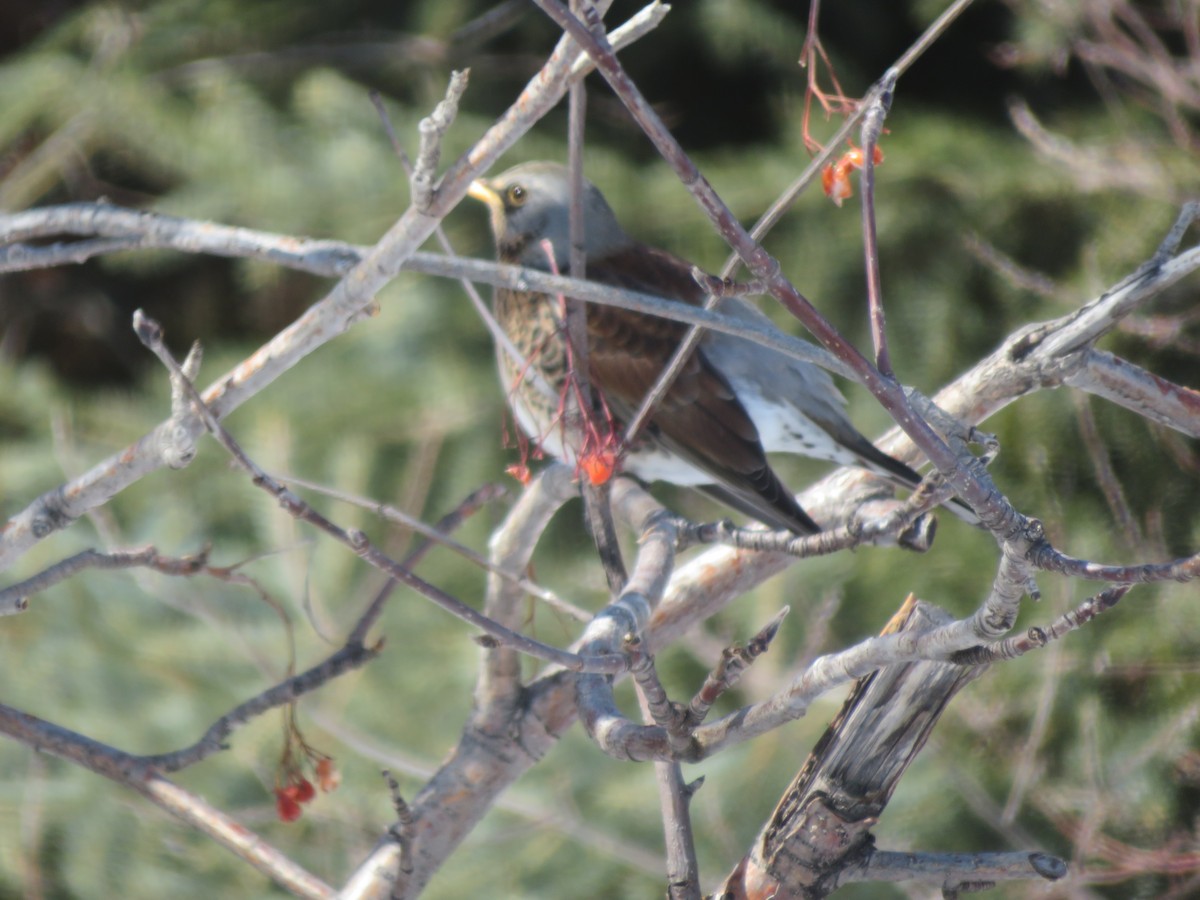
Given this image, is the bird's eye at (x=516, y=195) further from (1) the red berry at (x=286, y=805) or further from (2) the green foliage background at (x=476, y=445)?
(1) the red berry at (x=286, y=805)

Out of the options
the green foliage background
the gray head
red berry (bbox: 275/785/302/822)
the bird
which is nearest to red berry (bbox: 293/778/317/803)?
red berry (bbox: 275/785/302/822)

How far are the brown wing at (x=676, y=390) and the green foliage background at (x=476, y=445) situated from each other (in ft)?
1.54

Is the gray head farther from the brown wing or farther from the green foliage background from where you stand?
the green foliage background

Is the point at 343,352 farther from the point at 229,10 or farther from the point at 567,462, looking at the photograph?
the point at 567,462

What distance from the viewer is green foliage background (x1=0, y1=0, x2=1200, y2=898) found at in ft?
7.93

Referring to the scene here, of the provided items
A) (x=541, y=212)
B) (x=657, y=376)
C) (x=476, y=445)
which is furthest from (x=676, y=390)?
(x=476, y=445)

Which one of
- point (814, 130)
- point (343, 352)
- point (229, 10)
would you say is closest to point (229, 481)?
point (343, 352)

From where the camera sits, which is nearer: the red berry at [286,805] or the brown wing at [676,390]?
the red berry at [286,805]

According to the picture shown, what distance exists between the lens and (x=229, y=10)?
130 inches

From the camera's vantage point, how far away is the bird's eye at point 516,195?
2.01m

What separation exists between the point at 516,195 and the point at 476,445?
3.38 ft

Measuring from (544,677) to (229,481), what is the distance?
184 cm

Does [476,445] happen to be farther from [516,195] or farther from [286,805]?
[286,805]

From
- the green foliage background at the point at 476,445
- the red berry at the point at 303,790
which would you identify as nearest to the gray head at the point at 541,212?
the green foliage background at the point at 476,445
